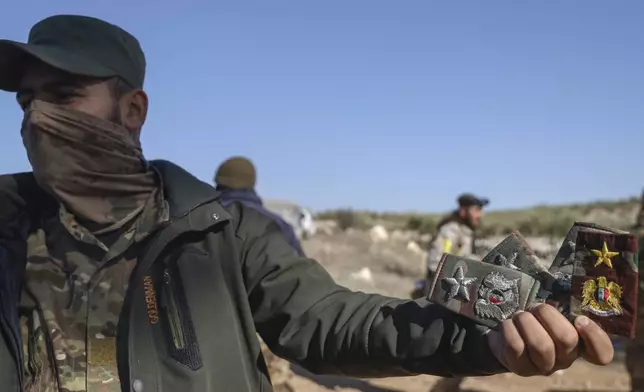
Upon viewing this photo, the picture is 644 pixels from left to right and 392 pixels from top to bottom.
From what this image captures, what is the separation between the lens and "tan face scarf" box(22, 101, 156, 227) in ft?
6.64

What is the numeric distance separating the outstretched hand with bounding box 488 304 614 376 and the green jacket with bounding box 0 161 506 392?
26cm

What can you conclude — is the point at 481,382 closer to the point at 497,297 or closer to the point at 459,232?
the point at 459,232

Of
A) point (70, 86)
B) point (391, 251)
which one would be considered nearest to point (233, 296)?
point (70, 86)

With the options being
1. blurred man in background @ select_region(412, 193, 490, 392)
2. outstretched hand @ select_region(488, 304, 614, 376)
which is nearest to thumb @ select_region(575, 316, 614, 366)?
outstretched hand @ select_region(488, 304, 614, 376)

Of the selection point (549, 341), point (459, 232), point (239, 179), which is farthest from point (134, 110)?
point (459, 232)

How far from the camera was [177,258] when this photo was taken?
1.91 meters

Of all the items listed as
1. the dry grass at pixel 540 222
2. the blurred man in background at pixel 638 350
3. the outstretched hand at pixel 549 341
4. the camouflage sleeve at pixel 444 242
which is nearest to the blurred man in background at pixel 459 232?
the camouflage sleeve at pixel 444 242

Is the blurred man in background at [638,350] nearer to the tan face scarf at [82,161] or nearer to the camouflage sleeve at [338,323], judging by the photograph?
the camouflage sleeve at [338,323]

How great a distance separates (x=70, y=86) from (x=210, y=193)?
47 centimetres

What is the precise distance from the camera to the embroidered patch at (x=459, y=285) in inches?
61.9

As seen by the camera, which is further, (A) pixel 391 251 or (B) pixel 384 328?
(A) pixel 391 251

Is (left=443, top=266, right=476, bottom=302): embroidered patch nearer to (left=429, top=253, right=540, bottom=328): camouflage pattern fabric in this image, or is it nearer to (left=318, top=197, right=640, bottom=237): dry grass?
(left=429, top=253, right=540, bottom=328): camouflage pattern fabric

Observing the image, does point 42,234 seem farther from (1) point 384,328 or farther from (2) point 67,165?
(1) point 384,328

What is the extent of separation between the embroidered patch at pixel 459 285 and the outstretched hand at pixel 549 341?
0.42 feet
